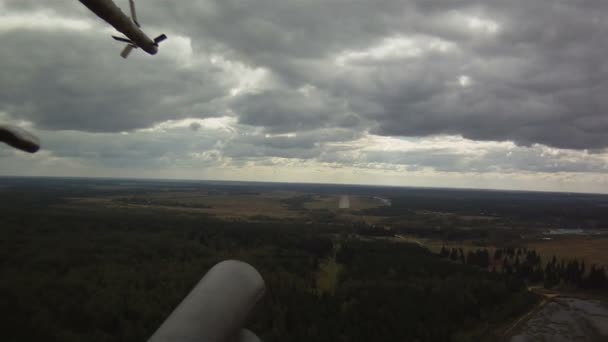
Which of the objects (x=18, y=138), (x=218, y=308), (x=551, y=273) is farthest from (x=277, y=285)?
(x=18, y=138)

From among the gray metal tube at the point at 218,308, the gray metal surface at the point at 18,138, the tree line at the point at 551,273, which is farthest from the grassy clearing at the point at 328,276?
the gray metal surface at the point at 18,138

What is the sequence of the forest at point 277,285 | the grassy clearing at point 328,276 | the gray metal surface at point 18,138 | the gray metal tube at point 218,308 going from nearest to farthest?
the gray metal surface at point 18,138 < the gray metal tube at point 218,308 < the forest at point 277,285 < the grassy clearing at point 328,276

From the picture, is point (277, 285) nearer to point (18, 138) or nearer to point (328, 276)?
point (328, 276)

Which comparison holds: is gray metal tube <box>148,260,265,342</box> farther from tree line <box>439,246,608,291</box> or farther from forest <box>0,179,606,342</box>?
tree line <box>439,246,608,291</box>

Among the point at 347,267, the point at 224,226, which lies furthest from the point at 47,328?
the point at 224,226

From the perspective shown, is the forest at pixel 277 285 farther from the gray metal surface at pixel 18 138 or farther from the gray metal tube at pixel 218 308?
the gray metal surface at pixel 18 138

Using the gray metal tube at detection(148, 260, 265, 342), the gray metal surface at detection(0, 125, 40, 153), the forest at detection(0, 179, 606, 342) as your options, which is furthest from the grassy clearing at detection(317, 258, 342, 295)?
the gray metal surface at detection(0, 125, 40, 153)
